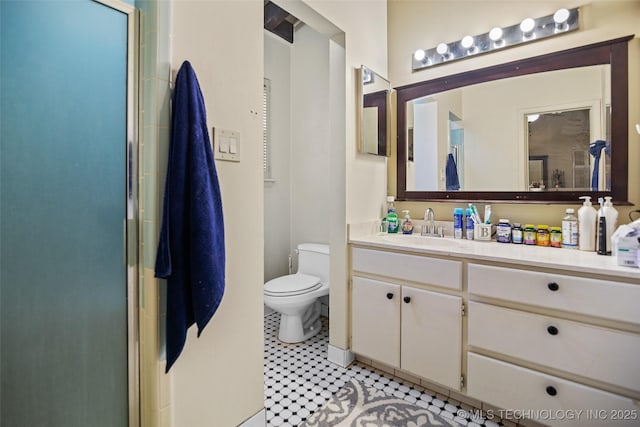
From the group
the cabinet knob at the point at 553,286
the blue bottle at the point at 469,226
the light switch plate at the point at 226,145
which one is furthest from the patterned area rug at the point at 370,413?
the light switch plate at the point at 226,145

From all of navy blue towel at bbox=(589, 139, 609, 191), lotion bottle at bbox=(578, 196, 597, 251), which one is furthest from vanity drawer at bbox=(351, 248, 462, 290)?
navy blue towel at bbox=(589, 139, 609, 191)

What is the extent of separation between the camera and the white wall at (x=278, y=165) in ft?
9.55

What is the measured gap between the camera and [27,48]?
83 cm

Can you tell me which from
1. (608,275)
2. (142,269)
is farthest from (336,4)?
(608,275)

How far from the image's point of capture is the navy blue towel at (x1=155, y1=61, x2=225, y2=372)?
1.02 meters

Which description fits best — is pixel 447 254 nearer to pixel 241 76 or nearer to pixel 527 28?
pixel 241 76

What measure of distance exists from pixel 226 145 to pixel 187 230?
1.35 ft

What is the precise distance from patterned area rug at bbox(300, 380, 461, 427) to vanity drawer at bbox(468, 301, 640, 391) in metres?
0.45

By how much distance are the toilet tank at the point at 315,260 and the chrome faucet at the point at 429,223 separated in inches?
31.7

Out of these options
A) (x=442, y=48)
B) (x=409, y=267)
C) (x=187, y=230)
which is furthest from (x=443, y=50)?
(x=187, y=230)

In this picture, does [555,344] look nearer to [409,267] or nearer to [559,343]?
[559,343]

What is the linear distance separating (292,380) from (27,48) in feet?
6.20

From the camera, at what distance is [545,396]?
1360mm

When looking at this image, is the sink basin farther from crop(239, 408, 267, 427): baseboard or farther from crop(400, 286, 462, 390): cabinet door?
crop(239, 408, 267, 427): baseboard
